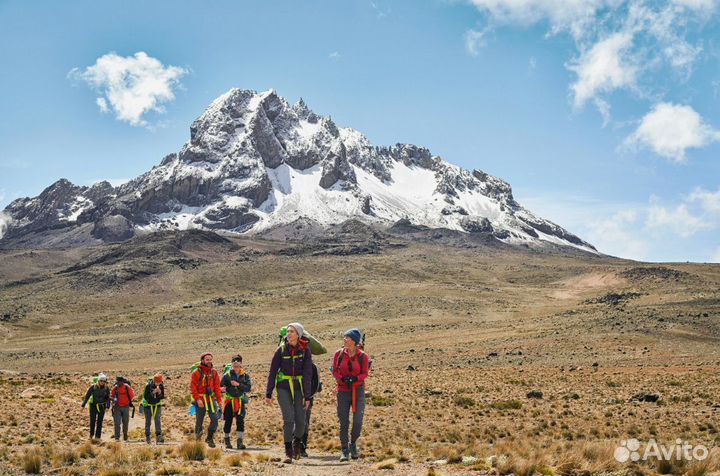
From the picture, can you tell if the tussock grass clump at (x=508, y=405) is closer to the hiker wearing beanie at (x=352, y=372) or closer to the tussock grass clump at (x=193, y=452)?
the hiker wearing beanie at (x=352, y=372)

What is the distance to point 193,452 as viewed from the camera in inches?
484

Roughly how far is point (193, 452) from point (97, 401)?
22.0 feet

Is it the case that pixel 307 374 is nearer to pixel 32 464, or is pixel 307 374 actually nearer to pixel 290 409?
pixel 290 409

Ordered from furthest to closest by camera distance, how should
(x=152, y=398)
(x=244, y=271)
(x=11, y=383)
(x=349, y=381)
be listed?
1. (x=244, y=271)
2. (x=11, y=383)
3. (x=152, y=398)
4. (x=349, y=381)

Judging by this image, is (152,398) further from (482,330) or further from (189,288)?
(189,288)

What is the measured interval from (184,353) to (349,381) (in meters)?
59.1

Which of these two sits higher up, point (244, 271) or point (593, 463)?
point (244, 271)

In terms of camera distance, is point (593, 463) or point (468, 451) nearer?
point (593, 463)

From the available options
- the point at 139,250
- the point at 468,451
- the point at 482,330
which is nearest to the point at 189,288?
the point at 139,250

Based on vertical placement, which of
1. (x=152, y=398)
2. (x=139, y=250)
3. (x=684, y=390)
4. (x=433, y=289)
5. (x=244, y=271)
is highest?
(x=139, y=250)

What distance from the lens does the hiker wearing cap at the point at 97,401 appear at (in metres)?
17.3

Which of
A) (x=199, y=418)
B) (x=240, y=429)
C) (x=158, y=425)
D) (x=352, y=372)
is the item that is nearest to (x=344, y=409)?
(x=352, y=372)

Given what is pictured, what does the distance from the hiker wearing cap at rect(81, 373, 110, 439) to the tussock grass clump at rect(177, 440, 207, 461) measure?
5990mm

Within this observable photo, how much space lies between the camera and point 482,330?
69.9 m
